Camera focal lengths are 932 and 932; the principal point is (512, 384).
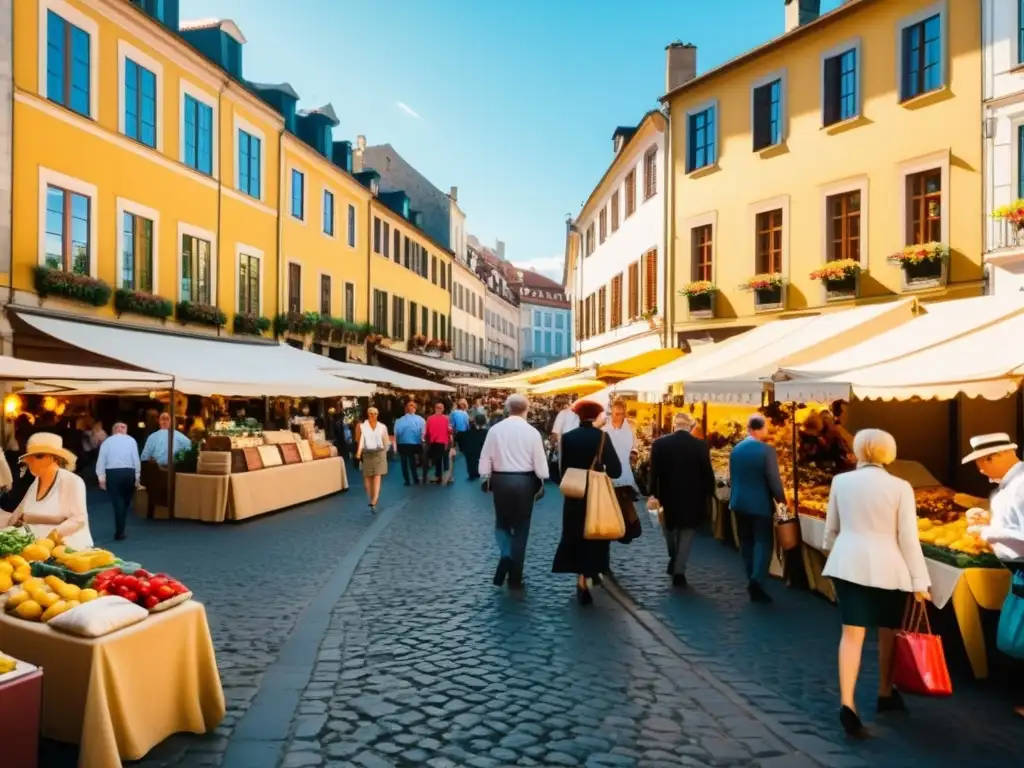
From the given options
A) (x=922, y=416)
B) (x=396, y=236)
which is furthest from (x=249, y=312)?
(x=922, y=416)

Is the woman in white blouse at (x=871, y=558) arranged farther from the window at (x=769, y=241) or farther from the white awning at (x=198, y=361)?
the window at (x=769, y=241)

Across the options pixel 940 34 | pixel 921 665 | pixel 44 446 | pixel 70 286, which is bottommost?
pixel 921 665

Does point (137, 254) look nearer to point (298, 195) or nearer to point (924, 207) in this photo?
point (298, 195)

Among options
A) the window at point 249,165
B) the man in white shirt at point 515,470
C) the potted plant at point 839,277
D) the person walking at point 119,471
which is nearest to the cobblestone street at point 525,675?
the man in white shirt at point 515,470

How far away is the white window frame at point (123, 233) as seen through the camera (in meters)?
19.3

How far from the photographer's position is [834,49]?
18641 mm

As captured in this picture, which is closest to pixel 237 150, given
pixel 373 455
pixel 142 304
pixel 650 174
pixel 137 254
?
pixel 137 254

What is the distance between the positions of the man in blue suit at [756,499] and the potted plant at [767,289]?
37.0 feet

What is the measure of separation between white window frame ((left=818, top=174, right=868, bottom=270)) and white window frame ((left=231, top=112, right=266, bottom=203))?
14661 millimetres

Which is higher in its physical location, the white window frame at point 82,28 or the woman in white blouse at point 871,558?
the white window frame at point 82,28

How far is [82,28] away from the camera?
17828 millimetres

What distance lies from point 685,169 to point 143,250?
41.2ft

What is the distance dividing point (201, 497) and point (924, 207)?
13.5m

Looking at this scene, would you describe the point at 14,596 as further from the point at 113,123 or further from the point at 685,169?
the point at 685,169
